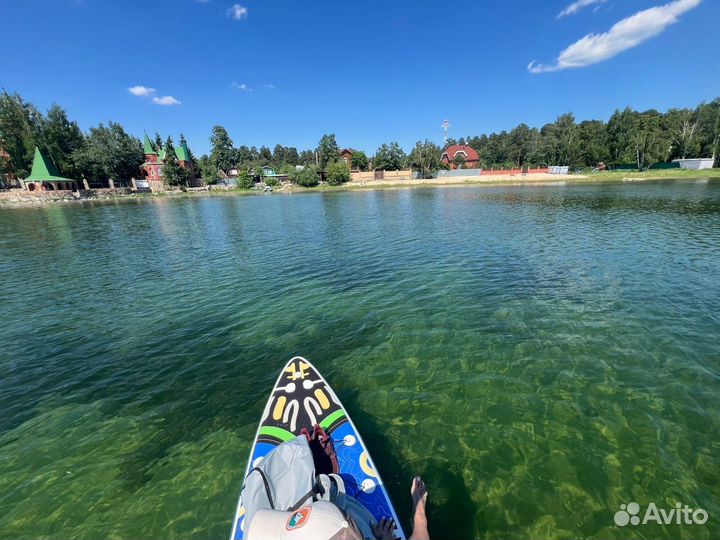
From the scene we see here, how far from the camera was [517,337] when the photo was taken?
10.9 m

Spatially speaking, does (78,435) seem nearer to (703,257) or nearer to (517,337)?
(517,337)

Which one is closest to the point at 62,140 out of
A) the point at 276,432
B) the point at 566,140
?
the point at 276,432

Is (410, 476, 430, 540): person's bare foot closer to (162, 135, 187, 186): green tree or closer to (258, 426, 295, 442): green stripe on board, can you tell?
(258, 426, 295, 442): green stripe on board

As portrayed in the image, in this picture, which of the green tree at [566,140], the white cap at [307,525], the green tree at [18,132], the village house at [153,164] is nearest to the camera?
the white cap at [307,525]

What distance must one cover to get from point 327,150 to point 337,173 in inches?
938

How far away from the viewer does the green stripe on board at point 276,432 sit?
6.59 metres

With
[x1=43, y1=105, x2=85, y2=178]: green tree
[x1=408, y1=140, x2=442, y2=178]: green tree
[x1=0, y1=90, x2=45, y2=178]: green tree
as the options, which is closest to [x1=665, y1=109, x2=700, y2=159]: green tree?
[x1=408, y1=140, x2=442, y2=178]: green tree

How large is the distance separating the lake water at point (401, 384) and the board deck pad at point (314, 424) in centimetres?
83

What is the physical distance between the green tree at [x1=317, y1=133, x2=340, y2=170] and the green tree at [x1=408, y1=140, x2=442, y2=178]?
33.8m

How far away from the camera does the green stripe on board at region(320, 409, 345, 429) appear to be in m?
6.68

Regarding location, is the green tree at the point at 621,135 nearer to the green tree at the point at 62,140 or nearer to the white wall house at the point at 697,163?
the white wall house at the point at 697,163

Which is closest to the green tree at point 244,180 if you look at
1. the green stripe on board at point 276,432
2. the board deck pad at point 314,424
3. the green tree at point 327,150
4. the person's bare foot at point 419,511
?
the green tree at point 327,150

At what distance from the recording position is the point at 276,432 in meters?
6.68

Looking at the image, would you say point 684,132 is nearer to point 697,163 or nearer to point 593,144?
point 697,163
